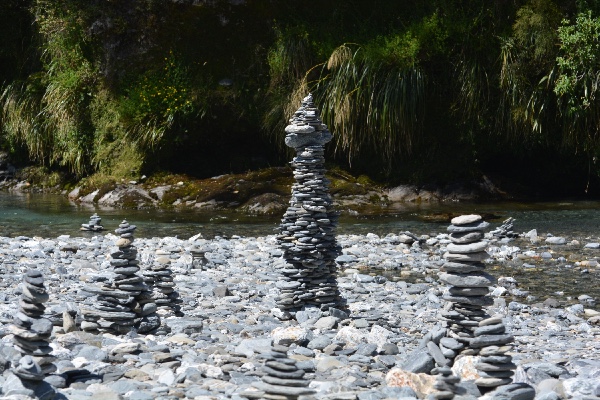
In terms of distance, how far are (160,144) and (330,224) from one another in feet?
34.9

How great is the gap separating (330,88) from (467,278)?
10.9 m

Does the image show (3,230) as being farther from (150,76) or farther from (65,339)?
(65,339)

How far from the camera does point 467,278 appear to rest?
452cm

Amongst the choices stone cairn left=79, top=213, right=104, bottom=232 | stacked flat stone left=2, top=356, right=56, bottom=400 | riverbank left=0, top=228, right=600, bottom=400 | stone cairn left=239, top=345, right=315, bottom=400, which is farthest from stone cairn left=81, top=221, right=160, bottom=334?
stone cairn left=79, top=213, right=104, bottom=232

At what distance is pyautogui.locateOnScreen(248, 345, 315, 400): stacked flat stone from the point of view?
3633 millimetres

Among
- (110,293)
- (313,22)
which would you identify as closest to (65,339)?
(110,293)

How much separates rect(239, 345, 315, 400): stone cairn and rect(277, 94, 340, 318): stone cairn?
2.35 meters

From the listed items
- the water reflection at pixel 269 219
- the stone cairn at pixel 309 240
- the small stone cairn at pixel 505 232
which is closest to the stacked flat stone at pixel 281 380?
the stone cairn at pixel 309 240

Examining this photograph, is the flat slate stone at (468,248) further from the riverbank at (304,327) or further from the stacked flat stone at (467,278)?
the riverbank at (304,327)

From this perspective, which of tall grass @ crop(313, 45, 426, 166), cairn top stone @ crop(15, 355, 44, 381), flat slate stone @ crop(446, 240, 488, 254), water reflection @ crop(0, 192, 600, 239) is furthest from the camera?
tall grass @ crop(313, 45, 426, 166)

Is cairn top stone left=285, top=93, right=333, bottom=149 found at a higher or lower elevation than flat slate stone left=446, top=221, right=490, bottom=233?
higher

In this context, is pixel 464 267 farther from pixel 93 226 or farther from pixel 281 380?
pixel 93 226

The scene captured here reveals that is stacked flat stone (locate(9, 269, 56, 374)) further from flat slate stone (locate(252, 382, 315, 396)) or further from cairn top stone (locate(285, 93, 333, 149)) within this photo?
cairn top stone (locate(285, 93, 333, 149))

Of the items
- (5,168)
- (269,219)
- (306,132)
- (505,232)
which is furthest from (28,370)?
(5,168)
